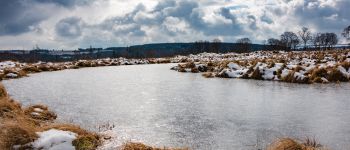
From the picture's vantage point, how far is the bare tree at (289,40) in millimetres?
149000

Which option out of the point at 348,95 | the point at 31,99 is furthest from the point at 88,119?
the point at 348,95

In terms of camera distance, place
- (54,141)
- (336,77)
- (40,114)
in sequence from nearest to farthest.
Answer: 1. (54,141)
2. (40,114)
3. (336,77)

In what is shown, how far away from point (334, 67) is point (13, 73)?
40.1m

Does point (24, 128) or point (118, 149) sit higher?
point (24, 128)

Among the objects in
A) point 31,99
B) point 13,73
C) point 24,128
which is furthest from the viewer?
point 13,73

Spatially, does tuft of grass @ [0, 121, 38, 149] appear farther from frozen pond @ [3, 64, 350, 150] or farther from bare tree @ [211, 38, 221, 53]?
bare tree @ [211, 38, 221, 53]

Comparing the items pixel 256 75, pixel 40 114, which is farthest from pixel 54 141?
pixel 256 75

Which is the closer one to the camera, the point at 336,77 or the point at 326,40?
the point at 336,77

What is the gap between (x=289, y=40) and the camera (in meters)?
156

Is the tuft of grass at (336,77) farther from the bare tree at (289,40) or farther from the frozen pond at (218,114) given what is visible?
the bare tree at (289,40)

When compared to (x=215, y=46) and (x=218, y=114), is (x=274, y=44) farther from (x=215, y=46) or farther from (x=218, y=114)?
(x=218, y=114)

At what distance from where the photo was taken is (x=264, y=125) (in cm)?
1402

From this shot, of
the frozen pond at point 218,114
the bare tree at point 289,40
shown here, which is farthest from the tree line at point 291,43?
the frozen pond at point 218,114

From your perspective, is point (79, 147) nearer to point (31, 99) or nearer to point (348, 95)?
point (31, 99)
